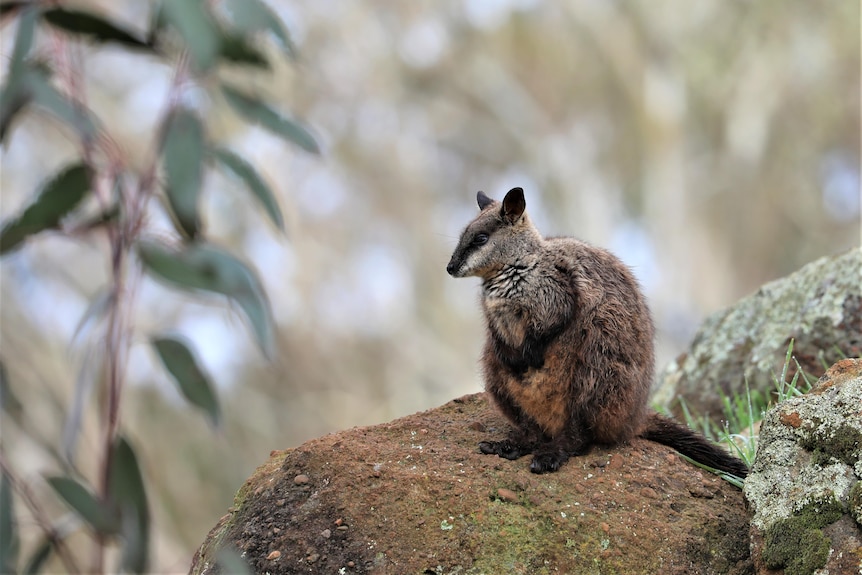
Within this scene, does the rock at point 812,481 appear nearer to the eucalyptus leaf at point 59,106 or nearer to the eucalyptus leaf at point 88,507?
the eucalyptus leaf at point 88,507

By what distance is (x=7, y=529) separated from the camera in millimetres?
2451

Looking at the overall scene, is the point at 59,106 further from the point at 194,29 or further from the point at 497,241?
the point at 497,241

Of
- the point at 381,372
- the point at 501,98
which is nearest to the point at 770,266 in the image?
the point at 501,98

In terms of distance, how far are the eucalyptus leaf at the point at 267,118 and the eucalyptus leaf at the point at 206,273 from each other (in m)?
0.50

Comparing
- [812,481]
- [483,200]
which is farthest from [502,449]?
[483,200]

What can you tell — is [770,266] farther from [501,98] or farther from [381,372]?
[381,372]

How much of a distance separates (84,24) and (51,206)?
0.48 m

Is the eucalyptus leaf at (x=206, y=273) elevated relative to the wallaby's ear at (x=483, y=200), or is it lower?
lower

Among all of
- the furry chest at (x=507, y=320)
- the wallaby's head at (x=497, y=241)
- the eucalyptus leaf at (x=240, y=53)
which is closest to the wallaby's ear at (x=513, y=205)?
the wallaby's head at (x=497, y=241)

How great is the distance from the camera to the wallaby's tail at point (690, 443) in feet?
15.3

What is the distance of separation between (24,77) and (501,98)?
22.9 metres

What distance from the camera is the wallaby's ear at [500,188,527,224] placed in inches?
200

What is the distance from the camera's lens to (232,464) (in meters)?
23.3

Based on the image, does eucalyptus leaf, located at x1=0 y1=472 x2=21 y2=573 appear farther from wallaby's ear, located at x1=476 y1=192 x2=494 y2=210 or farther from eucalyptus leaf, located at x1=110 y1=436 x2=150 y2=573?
wallaby's ear, located at x1=476 y1=192 x2=494 y2=210
